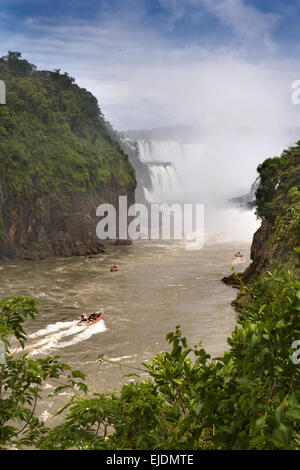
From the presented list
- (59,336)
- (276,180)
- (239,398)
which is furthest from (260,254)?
(239,398)

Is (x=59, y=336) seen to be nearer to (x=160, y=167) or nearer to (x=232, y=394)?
(x=232, y=394)

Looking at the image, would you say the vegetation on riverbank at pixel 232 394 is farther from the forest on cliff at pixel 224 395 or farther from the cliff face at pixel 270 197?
the cliff face at pixel 270 197

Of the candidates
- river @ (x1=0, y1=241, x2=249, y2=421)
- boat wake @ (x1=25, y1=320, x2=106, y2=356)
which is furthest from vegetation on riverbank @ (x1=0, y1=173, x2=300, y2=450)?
boat wake @ (x1=25, y1=320, x2=106, y2=356)

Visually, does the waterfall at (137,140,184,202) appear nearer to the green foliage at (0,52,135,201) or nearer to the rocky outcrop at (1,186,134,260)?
the green foliage at (0,52,135,201)

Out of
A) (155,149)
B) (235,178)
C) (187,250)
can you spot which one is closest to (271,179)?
(187,250)

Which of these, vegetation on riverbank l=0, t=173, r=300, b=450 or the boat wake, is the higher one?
vegetation on riverbank l=0, t=173, r=300, b=450

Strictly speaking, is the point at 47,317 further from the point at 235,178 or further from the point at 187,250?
the point at 235,178
